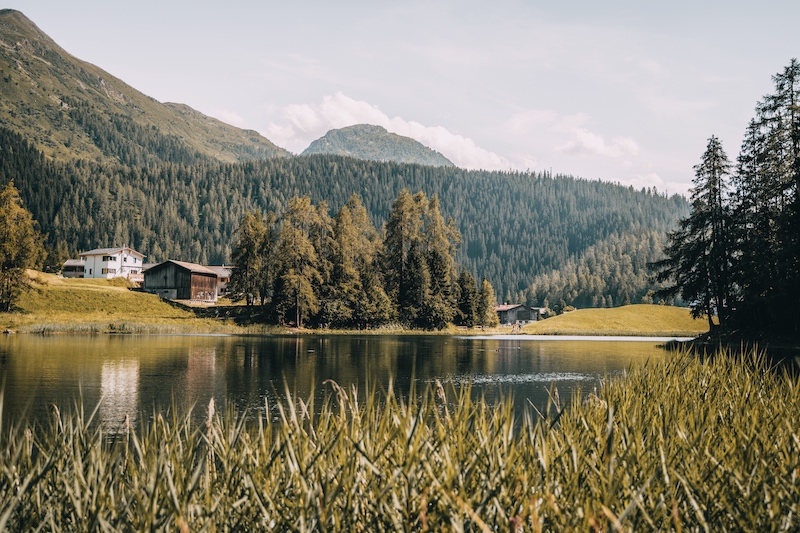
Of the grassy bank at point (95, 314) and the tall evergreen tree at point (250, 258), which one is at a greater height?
the tall evergreen tree at point (250, 258)

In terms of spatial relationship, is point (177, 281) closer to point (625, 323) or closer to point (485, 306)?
point (485, 306)

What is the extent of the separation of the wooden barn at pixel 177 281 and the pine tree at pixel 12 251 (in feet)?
120

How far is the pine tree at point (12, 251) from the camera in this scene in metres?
61.2

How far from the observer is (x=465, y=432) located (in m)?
6.06

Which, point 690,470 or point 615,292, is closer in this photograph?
point 690,470

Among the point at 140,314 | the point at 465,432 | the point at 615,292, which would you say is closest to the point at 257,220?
the point at 140,314

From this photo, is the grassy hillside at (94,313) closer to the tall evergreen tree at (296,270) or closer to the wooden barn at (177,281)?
the tall evergreen tree at (296,270)

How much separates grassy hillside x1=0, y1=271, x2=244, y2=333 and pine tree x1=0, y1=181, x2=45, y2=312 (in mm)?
1492

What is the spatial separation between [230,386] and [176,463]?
19.6m

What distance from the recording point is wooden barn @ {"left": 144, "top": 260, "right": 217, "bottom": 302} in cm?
10119

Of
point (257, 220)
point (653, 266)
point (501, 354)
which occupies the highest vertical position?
point (257, 220)

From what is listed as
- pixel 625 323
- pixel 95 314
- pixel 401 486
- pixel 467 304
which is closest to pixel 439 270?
pixel 467 304

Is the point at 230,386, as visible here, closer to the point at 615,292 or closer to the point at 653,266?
the point at 653,266

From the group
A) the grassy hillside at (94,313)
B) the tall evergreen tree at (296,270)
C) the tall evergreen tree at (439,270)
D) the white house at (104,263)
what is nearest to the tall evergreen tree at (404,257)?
the tall evergreen tree at (439,270)
